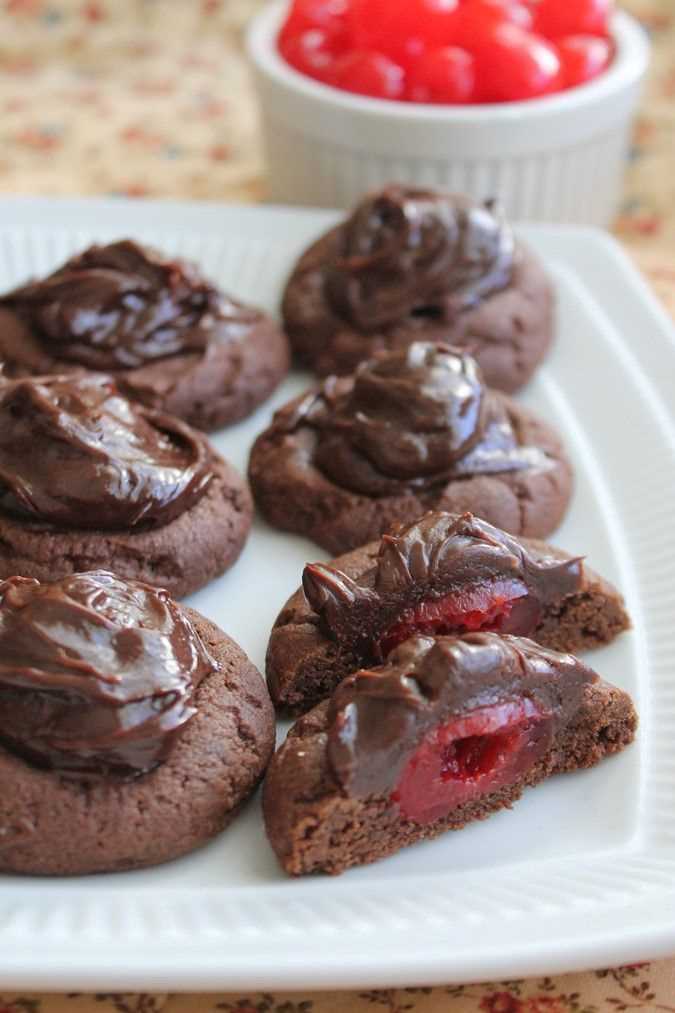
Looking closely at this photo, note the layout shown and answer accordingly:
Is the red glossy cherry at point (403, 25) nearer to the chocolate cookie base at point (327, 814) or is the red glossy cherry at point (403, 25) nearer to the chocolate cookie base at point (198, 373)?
the chocolate cookie base at point (198, 373)

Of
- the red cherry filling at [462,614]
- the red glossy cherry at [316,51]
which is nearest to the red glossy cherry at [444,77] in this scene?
the red glossy cherry at [316,51]

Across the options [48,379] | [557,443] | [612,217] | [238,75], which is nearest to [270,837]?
[48,379]

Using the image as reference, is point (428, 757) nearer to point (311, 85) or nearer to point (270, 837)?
point (270, 837)

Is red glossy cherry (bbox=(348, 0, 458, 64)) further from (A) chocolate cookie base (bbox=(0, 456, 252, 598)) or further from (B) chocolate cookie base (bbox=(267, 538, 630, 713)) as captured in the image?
(B) chocolate cookie base (bbox=(267, 538, 630, 713))

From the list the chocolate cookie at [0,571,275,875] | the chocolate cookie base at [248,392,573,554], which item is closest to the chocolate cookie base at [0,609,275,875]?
the chocolate cookie at [0,571,275,875]

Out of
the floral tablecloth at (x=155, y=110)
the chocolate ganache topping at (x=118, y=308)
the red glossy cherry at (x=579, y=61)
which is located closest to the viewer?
the chocolate ganache topping at (x=118, y=308)

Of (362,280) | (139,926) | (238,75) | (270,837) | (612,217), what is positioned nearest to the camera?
(139,926)
